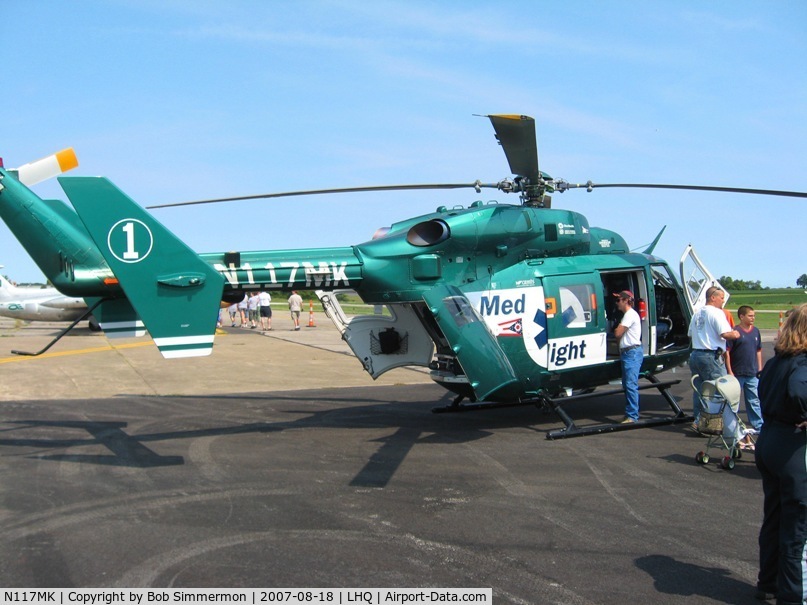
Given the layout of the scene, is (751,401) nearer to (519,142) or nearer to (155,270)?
(519,142)

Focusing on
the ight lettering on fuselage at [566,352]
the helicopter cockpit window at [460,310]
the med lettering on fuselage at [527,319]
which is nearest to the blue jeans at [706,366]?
the ight lettering on fuselage at [566,352]

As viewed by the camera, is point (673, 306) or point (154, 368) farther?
point (154, 368)

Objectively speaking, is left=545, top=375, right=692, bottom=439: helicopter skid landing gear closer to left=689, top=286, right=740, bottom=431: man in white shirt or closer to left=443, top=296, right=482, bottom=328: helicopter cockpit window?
left=689, top=286, right=740, bottom=431: man in white shirt

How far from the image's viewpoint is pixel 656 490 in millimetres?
6527

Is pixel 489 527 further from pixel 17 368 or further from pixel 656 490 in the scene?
pixel 17 368

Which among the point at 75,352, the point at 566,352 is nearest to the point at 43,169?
the point at 566,352

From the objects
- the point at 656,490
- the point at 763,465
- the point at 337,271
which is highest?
the point at 337,271

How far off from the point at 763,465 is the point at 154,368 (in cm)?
1376

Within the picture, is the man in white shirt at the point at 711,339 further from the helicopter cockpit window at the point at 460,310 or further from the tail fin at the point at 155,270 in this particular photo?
the tail fin at the point at 155,270

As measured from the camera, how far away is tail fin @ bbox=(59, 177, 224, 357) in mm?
6820

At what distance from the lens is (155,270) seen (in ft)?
23.3

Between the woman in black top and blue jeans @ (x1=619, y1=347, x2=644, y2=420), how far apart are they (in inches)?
203

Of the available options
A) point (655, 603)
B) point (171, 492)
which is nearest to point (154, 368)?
point (171, 492)
